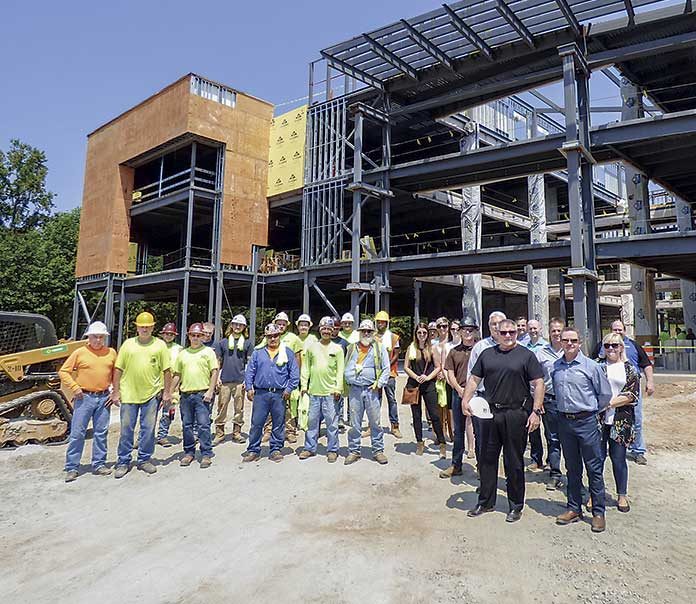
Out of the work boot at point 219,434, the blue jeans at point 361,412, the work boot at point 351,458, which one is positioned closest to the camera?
the work boot at point 351,458

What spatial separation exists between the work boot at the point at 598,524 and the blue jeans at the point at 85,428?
18.1 feet

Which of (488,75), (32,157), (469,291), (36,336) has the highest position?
(32,157)

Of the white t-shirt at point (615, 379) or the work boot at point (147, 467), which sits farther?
the work boot at point (147, 467)

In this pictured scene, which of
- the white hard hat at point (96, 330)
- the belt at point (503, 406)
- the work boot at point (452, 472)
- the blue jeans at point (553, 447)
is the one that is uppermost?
the white hard hat at point (96, 330)

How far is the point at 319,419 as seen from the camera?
671 cm

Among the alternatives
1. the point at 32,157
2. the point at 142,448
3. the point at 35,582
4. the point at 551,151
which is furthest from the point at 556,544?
the point at 32,157

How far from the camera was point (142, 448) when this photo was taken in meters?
6.23

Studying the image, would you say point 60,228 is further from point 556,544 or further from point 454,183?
point 556,544

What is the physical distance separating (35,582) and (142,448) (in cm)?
277

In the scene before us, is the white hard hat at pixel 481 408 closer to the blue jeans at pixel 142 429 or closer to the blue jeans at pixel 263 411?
the blue jeans at pixel 263 411

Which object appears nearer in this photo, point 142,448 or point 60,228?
point 142,448

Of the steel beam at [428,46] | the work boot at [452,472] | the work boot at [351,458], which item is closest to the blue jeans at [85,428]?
the work boot at [351,458]

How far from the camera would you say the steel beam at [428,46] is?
47.4 feet

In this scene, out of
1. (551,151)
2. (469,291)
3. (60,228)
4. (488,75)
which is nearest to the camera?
(551,151)
